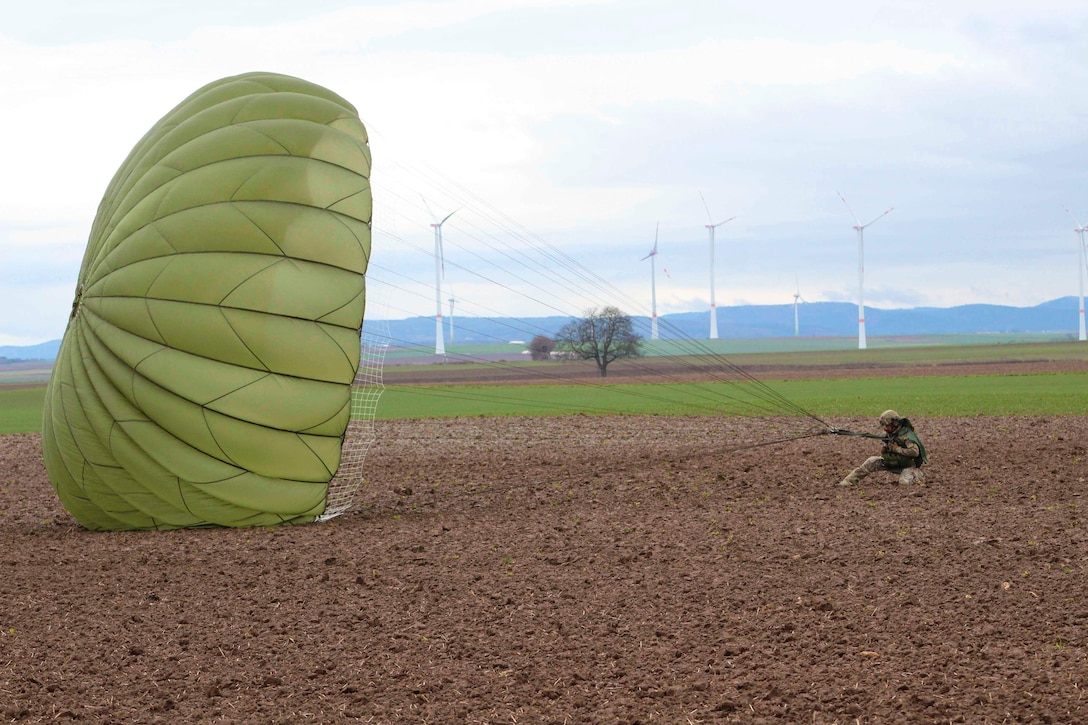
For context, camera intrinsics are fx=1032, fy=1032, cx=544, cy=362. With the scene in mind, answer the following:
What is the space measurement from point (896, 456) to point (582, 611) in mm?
7368

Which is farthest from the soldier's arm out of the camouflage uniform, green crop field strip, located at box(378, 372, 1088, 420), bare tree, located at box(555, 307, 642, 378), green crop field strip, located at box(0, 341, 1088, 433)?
bare tree, located at box(555, 307, 642, 378)

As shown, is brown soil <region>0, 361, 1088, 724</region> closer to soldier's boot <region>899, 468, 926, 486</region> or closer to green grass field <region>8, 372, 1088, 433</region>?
soldier's boot <region>899, 468, 926, 486</region>

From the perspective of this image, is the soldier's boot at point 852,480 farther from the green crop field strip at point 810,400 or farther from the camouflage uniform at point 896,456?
the green crop field strip at point 810,400

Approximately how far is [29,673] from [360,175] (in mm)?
6294

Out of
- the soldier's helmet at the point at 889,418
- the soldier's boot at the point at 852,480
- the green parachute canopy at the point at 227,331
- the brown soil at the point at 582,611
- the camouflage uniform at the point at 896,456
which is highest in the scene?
the green parachute canopy at the point at 227,331

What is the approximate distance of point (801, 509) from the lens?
12.2 meters

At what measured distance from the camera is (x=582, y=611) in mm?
8297

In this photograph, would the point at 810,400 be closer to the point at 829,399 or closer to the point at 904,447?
the point at 829,399

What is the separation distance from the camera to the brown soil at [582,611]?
6.64 m

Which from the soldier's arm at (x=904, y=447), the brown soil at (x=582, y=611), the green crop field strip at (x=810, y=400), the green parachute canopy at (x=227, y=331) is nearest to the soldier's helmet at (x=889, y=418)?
the soldier's arm at (x=904, y=447)

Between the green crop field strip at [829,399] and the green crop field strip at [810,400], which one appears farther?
the green crop field strip at [810,400]

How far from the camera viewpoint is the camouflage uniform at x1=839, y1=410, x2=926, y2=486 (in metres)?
14.1

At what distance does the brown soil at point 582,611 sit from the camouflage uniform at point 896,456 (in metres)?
0.27

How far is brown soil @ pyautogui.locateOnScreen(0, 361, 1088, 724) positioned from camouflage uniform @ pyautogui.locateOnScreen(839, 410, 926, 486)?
27 cm
